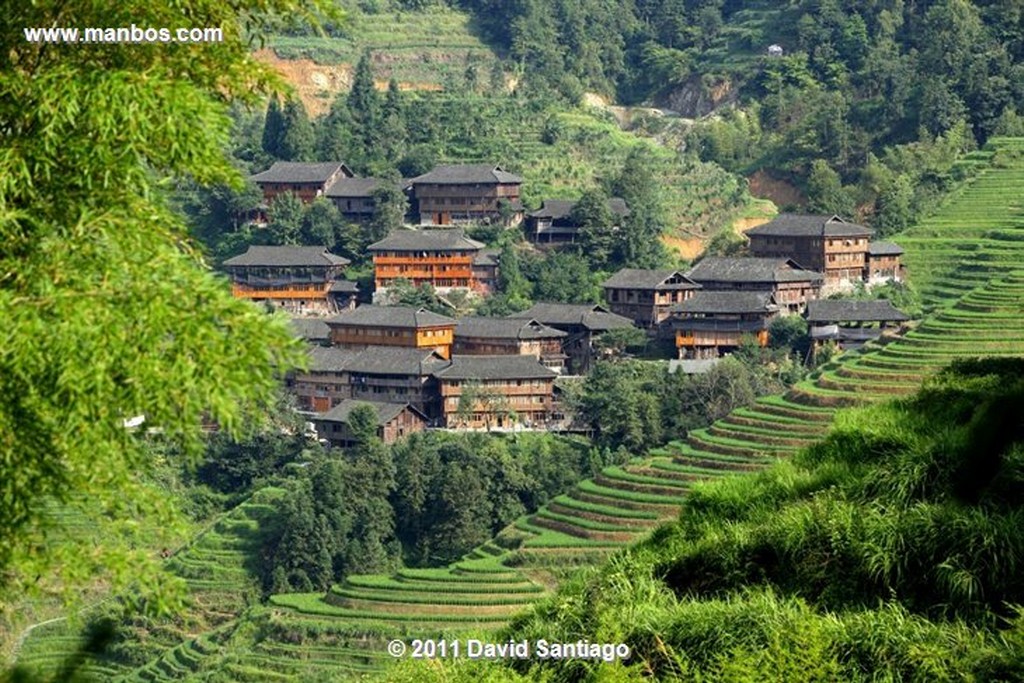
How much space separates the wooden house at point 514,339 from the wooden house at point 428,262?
358 centimetres

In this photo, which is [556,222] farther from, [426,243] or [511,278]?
[426,243]

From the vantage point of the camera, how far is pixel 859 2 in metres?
58.9

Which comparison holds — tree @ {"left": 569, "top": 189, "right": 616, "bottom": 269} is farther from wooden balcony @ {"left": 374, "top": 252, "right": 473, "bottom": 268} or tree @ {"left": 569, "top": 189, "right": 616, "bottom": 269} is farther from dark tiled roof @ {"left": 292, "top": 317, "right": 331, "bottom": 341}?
dark tiled roof @ {"left": 292, "top": 317, "right": 331, "bottom": 341}

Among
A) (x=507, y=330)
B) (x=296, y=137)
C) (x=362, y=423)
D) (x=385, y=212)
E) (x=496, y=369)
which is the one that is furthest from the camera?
(x=296, y=137)

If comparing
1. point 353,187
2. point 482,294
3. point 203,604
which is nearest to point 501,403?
point 482,294

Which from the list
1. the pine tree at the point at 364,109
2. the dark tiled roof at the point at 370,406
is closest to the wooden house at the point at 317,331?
the dark tiled roof at the point at 370,406

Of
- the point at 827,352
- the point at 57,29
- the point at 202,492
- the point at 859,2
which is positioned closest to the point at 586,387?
the point at 827,352

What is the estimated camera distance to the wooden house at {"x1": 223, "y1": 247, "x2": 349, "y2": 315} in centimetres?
4534

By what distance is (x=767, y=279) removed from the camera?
42.5 metres

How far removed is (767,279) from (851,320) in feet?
9.44

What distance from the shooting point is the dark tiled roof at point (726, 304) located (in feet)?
135

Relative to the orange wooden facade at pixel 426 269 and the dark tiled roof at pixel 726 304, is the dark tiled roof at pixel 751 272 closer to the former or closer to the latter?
the dark tiled roof at pixel 726 304

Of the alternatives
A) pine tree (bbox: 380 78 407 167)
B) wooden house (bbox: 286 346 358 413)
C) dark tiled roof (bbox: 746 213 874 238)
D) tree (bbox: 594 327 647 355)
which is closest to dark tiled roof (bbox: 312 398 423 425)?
wooden house (bbox: 286 346 358 413)

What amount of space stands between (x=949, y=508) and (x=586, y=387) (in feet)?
93.8
